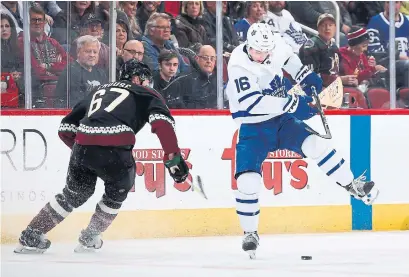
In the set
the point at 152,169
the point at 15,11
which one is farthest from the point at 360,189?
the point at 15,11

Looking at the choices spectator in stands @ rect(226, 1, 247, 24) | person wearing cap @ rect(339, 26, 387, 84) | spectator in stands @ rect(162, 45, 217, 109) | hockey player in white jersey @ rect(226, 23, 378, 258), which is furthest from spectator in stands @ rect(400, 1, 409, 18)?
hockey player in white jersey @ rect(226, 23, 378, 258)

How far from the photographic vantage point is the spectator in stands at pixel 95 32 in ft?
24.6

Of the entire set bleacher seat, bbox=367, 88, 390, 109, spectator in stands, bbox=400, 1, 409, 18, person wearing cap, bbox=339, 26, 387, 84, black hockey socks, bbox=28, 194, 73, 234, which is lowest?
black hockey socks, bbox=28, 194, 73, 234

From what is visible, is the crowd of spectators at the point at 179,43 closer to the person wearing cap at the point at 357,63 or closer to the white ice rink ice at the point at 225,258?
the person wearing cap at the point at 357,63

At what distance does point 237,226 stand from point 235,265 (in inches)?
67.0

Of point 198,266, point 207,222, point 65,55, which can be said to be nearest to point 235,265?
point 198,266

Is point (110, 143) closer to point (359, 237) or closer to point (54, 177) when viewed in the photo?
point (54, 177)

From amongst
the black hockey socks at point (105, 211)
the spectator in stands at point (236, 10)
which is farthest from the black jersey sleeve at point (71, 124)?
the spectator in stands at point (236, 10)

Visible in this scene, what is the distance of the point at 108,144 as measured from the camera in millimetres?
6344

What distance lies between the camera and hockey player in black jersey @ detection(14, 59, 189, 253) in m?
6.30

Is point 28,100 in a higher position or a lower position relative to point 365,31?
lower

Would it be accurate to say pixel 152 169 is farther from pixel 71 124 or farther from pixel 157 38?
pixel 71 124

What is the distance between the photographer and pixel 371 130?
808cm

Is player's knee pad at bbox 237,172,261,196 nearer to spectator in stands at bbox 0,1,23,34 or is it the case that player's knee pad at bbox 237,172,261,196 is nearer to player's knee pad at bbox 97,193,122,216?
player's knee pad at bbox 97,193,122,216
